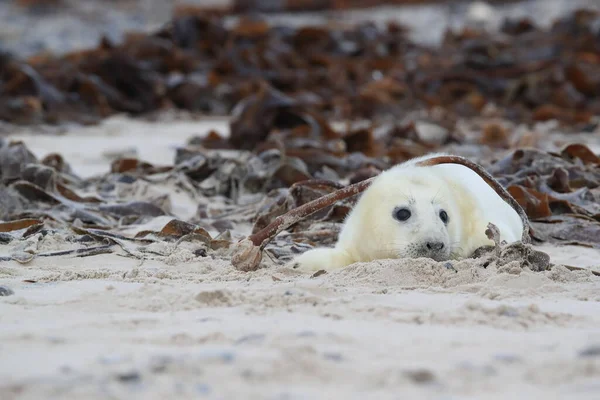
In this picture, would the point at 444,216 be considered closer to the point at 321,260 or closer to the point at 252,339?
the point at 321,260

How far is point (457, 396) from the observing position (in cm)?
150

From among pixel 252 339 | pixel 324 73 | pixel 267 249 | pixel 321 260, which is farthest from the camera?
pixel 324 73

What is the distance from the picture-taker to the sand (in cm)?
155

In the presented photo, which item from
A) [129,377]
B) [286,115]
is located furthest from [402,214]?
[286,115]

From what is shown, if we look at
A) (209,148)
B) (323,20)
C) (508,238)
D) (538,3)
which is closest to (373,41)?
(323,20)

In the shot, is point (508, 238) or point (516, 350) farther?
point (508, 238)

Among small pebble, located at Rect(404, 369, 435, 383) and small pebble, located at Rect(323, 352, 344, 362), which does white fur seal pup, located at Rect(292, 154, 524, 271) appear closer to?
small pebble, located at Rect(323, 352, 344, 362)

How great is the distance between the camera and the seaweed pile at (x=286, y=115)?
364 centimetres

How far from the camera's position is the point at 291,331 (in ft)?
6.25

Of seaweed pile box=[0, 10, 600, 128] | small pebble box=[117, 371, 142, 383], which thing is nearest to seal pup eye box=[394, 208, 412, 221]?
small pebble box=[117, 371, 142, 383]

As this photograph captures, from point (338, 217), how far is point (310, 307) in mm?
1595

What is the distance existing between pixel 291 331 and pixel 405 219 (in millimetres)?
1170

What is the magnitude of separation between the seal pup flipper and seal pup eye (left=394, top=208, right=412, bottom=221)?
21 centimetres

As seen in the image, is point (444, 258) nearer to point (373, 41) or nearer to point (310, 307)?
point (310, 307)
